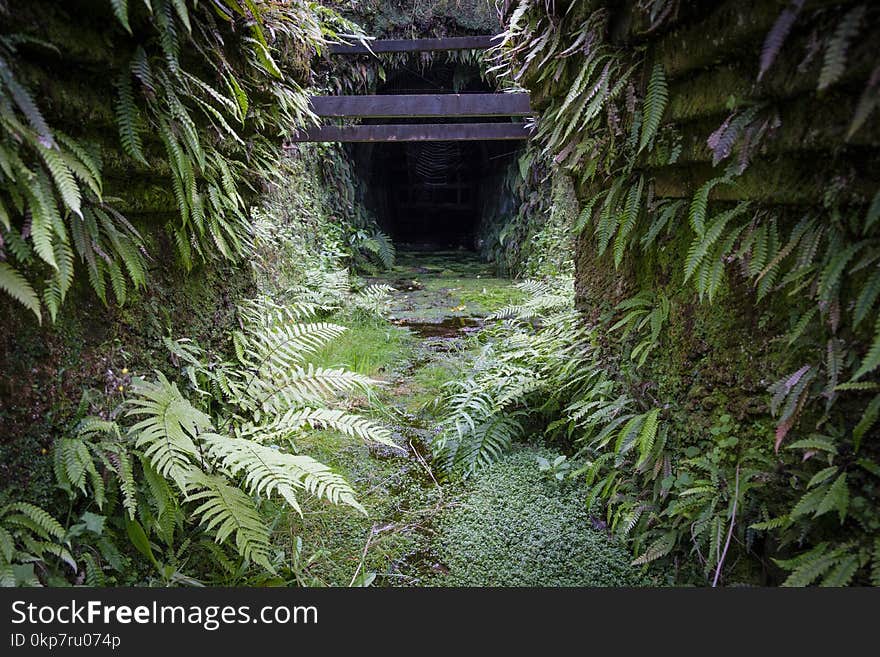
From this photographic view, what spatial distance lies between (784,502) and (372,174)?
1050 centimetres

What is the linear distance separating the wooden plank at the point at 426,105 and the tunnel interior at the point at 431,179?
4.83m

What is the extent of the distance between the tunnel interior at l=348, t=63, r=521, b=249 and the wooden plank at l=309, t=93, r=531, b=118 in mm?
4830

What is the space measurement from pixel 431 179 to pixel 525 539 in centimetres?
1121

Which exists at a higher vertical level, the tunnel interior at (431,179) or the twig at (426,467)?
the tunnel interior at (431,179)

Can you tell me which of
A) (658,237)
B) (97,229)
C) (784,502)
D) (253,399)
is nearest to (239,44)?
(97,229)

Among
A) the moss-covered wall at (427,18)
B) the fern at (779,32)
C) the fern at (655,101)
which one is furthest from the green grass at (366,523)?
the moss-covered wall at (427,18)

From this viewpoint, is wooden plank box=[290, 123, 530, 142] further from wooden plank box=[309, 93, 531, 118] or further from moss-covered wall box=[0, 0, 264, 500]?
moss-covered wall box=[0, 0, 264, 500]

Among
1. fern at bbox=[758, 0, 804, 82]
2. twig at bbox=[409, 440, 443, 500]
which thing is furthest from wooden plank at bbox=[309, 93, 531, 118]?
fern at bbox=[758, 0, 804, 82]

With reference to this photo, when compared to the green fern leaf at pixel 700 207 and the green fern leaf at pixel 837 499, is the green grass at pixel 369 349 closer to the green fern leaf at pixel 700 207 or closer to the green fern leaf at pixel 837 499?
the green fern leaf at pixel 700 207

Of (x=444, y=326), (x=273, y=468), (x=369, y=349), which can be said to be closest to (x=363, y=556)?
(x=273, y=468)

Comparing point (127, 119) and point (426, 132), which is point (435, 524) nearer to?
point (127, 119)

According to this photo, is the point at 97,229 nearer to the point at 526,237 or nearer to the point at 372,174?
the point at 526,237

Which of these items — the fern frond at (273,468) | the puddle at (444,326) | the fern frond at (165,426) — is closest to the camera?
the fern frond at (165,426)

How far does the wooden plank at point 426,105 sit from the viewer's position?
4633 millimetres
